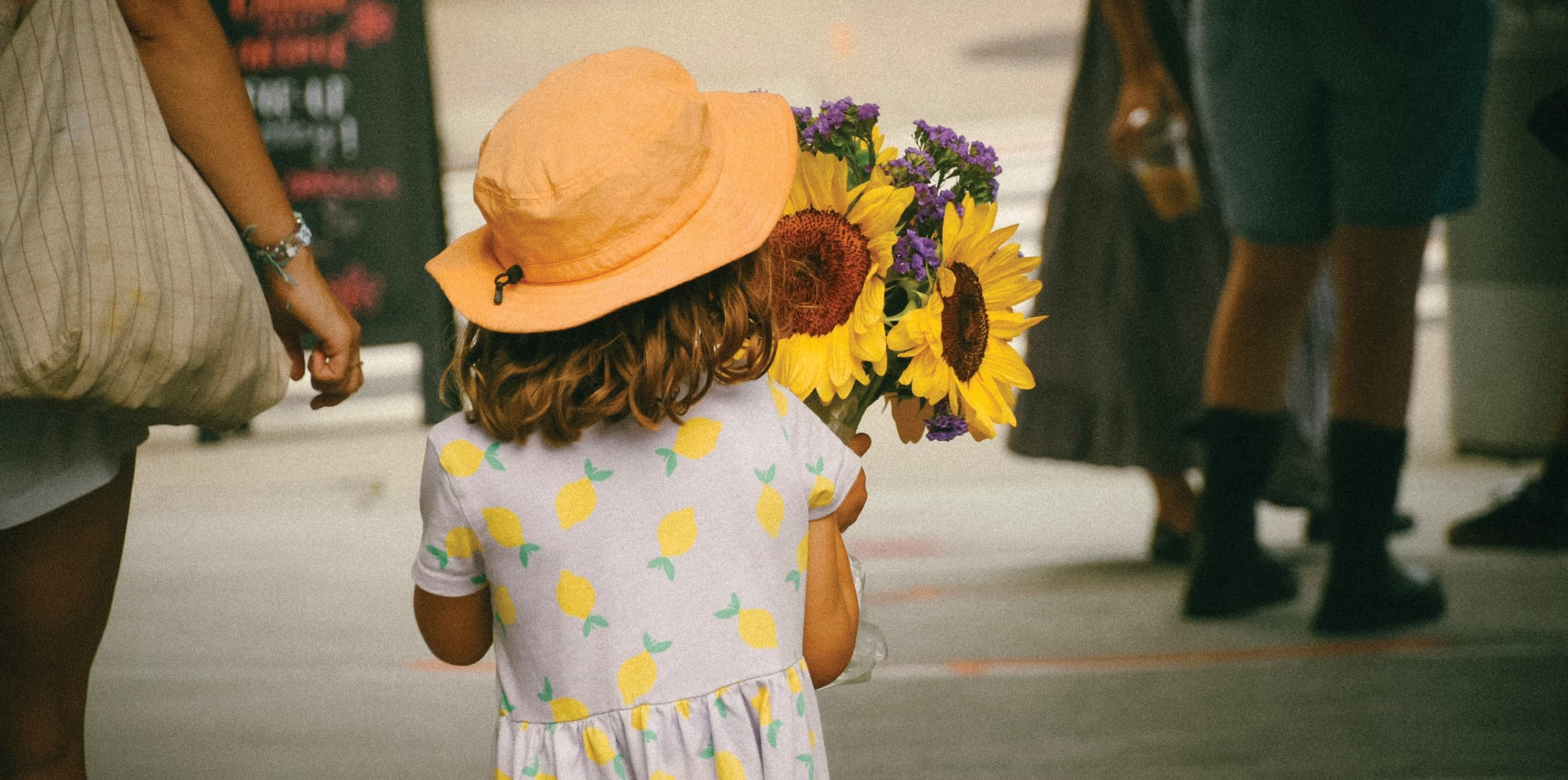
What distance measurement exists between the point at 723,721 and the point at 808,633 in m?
0.13

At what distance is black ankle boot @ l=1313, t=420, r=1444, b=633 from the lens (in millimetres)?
2484

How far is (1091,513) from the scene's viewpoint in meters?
3.57

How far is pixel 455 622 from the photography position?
4.36 feet

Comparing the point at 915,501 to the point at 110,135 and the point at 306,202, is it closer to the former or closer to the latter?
→ the point at 306,202

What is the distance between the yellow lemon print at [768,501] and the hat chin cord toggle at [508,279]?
256mm

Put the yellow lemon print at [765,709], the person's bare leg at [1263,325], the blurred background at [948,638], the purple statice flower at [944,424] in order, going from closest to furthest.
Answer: the yellow lemon print at [765,709] < the purple statice flower at [944,424] < the blurred background at [948,638] < the person's bare leg at [1263,325]

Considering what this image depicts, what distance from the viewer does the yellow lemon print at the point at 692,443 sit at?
1.25 metres

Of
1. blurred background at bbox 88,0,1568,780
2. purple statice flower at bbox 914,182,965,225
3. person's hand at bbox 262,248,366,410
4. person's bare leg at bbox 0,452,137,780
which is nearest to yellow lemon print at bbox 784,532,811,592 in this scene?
purple statice flower at bbox 914,182,965,225

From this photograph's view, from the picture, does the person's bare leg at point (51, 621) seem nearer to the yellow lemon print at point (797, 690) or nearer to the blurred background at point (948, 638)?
the yellow lemon print at point (797, 690)

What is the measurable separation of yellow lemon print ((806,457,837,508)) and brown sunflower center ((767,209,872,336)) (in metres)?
0.14

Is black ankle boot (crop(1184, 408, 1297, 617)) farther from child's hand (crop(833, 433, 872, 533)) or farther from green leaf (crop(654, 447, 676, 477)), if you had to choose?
green leaf (crop(654, 447, 676, 477))

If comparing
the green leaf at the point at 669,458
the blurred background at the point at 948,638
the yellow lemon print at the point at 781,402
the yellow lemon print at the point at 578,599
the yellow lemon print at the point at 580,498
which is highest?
the yellow lemon print at the point at 781,402

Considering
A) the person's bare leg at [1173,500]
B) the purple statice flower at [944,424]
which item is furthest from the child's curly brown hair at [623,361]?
the person's bare leg at [1173,500]

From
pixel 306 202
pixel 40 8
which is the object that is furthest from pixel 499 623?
pixel 306 202
